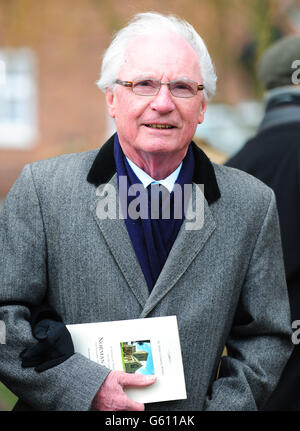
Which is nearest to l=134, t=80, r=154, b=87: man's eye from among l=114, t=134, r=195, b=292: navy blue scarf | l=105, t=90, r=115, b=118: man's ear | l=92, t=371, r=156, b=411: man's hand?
l=105, t=90, r=115, b=118: man's ear

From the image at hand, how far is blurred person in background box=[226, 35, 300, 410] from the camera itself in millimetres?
3172

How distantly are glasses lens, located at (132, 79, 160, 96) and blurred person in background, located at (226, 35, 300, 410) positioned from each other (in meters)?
1.23

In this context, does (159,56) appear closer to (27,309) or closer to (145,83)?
(145,83)

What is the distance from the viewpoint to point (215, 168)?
8.10ft

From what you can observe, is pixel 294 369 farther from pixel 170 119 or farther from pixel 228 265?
pixel 170 119

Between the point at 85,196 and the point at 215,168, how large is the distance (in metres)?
0.48

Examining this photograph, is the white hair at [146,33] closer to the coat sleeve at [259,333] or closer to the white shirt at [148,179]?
the white shirt at [148,179]

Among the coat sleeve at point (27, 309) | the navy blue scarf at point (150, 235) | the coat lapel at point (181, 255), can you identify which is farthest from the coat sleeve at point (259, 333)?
the coat sleeve at point (27, 309)

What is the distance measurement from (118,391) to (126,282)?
0.33 meters

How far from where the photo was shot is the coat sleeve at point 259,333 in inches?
90.4

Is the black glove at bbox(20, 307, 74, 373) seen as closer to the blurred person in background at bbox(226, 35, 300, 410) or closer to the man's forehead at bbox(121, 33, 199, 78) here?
the man's forehead at bbox(121, 33, 199, 78)

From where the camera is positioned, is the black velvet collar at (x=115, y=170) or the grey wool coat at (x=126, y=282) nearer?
the grey wool coat at (x=126, y=282)

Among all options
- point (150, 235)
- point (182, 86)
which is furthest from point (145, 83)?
point (150, 235)

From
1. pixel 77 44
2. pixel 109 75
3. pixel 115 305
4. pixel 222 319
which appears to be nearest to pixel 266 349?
pixel 222 319
